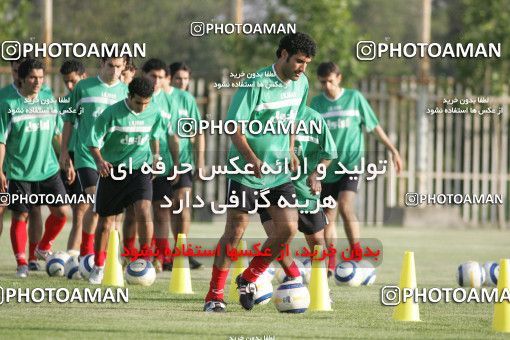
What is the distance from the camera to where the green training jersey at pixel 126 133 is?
12.5 m

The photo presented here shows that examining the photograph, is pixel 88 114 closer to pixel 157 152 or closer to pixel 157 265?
pixel 157 152

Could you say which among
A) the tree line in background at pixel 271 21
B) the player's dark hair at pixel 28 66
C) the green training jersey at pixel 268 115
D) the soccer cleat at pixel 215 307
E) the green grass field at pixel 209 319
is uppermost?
the tree line in background at pixel 271 21

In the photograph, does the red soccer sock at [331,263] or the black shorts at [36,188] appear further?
the red soccer sock at [331,263]

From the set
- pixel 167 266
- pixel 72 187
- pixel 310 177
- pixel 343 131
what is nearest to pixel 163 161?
pixel 167 266

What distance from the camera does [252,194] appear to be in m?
10.2

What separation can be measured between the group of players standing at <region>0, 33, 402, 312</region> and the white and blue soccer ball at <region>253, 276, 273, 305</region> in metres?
0.21

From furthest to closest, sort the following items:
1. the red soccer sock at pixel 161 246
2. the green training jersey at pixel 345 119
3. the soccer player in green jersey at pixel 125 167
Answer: the green training jersey at pixel 345 119, the red soccer sock at pixel 161 246, the soccer player in green jersey at pixel 125 167

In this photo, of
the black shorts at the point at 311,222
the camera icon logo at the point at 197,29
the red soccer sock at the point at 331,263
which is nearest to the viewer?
the black shorts at the point at 311,222

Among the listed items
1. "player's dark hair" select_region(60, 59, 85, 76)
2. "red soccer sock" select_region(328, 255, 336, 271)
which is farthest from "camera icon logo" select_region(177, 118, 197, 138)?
"red soccer sock" select_region(328, 255, 336, 271)

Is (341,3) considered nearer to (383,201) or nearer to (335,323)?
(383,201)

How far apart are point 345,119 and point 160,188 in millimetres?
2296

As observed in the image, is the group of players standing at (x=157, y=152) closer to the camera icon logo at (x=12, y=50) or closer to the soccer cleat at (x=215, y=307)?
the soccer cleat at (x=215, y=307)

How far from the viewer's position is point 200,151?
47.8 ft

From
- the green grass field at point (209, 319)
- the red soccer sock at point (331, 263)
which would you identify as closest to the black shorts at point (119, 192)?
the green grass field at point (209, 319)
